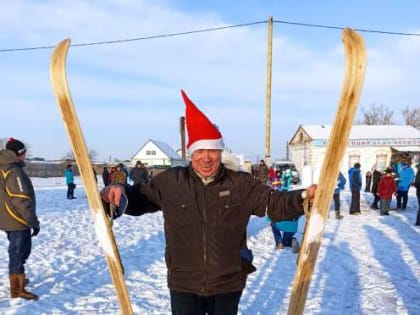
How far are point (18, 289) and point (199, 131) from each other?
3030 mm

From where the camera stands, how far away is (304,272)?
220 centimetres

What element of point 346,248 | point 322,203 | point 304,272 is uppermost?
point 322,203

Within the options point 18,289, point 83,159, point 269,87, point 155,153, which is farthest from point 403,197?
point 155,153

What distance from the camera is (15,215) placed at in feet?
13.6

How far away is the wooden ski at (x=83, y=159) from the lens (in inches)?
87.1

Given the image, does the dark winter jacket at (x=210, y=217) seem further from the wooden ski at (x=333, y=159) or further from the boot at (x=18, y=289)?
the boot at (x=18, y=289)

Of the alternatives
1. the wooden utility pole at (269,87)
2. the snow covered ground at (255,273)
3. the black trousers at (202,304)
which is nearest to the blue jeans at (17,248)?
the snow covered ground at (255,273)

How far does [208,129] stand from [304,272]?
92 centimetres

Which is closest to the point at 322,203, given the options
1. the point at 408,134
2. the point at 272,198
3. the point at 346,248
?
the point at 272,198

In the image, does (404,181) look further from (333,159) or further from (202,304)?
(202,304)

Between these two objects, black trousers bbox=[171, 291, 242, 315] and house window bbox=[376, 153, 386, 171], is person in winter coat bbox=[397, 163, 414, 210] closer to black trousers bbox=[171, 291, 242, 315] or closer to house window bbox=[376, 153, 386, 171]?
black trousers bbox=[171, 291, 242, 315]

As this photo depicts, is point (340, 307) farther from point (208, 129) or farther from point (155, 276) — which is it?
point (208, 129)

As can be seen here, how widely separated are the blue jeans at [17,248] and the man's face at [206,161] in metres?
2.74

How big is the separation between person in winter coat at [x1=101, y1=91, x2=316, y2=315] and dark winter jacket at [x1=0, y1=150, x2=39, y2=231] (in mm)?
2394
